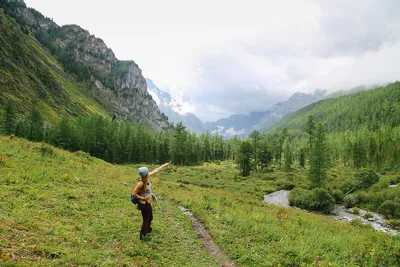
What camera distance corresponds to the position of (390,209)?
150 ft

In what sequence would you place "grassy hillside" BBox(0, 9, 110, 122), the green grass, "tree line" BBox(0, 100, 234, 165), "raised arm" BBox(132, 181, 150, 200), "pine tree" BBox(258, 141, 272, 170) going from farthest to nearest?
"grassy hillside" BBox(0, 9, 110, 122) → "pine tree" BBox(258, 141, 272, 170) → "tree line" BBox(0, 100, 234, 165) → "raised arm" BBox(132, 181, 150, 200) → the green grass

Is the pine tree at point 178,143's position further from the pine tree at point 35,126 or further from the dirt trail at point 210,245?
the dirt trail at point 210,245

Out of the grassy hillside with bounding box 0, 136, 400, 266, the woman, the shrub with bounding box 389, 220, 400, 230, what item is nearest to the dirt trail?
the grassy hillside with bounding box 0, 136, 400, 266

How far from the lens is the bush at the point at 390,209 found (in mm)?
44375

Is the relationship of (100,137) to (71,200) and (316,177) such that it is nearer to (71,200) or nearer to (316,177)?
(316,177)

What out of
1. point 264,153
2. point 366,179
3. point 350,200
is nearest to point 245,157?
point 264,153

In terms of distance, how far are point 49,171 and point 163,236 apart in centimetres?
1356

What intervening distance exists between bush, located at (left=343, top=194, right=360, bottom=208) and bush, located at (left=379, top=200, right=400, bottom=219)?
6.08 m

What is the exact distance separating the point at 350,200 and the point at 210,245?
51.7 meters

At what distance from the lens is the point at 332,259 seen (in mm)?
12930

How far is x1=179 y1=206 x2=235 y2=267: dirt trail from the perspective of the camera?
12.7 meters

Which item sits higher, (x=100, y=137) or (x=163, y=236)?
(x=100, y=137)

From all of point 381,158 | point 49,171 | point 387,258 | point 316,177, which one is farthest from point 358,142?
point 49,171

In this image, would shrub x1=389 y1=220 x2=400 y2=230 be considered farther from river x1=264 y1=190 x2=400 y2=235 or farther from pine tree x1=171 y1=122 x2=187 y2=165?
pine tree x1=171 y1=122 x2=187 y2=165
